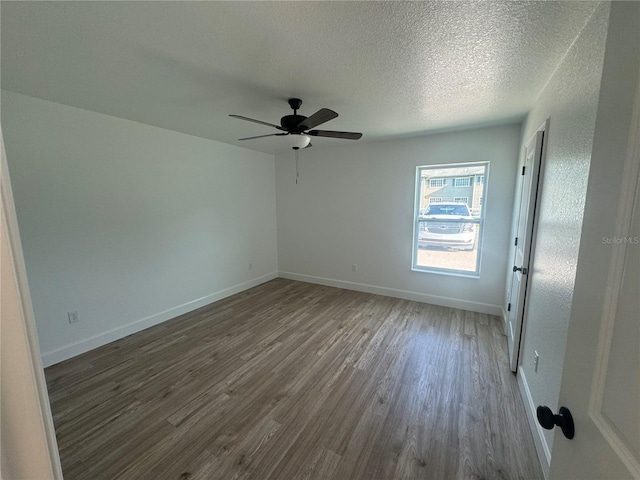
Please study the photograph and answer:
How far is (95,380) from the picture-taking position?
7.50 feet

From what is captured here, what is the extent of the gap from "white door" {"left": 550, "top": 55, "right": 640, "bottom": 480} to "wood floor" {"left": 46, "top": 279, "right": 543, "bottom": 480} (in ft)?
4.13

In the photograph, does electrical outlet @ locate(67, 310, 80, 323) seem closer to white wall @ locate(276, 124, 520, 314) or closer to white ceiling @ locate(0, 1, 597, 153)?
white ceiling @ locate(0, 1, 597, 153)

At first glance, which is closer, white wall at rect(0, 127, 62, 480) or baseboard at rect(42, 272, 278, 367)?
white wall at rect(0, 127, 62, 480)

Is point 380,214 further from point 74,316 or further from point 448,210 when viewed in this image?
point 74,316

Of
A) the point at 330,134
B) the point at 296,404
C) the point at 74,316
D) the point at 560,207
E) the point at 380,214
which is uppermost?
the point at 330,134

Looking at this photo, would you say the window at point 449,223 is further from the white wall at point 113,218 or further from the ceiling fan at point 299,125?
the white wall at point 113,218

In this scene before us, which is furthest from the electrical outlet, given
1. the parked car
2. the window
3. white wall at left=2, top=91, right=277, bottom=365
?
the parked car

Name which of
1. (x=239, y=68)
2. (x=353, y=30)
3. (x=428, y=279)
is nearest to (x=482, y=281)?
(x=428, y=279)

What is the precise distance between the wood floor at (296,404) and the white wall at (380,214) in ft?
2.55

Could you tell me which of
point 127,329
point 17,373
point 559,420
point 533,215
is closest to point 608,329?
point 559,420

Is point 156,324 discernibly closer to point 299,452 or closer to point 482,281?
point 299,452

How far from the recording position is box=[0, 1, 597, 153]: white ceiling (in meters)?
1.32

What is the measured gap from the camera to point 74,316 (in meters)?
2.63

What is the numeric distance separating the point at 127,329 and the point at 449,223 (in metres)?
4.38
